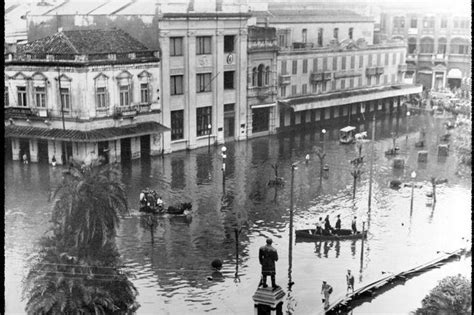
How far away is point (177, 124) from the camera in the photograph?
204ft

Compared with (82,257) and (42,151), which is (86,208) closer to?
(82,257)

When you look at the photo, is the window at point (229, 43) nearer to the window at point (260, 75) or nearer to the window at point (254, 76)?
the window at point (254, 76)

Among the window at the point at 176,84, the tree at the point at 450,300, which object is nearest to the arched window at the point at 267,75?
the window at the point at 176,84

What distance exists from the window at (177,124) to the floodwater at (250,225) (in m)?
1.73

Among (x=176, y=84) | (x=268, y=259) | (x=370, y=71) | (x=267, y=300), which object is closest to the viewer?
(x=268, y=259)

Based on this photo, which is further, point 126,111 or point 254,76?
point 254,76

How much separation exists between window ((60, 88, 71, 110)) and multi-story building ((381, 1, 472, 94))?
59.6 m

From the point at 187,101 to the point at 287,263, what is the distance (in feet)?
99.2

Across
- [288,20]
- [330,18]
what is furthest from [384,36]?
[288,20]

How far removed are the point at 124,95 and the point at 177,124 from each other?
21.4 ft

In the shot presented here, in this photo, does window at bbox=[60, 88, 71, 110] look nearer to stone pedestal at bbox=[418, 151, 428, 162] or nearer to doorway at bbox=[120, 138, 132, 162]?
doorway at bbox=[120, 138, 132, 162]

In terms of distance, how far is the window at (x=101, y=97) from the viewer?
181 ft

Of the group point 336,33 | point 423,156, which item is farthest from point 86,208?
point 336,33

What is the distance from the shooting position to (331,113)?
79.4m
